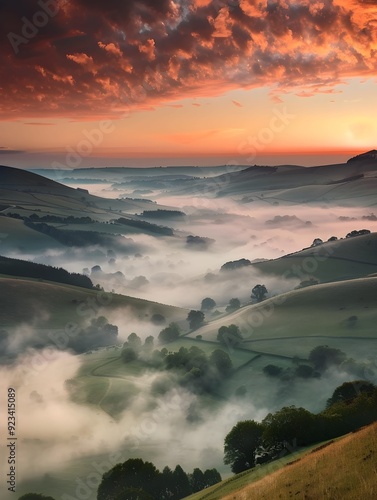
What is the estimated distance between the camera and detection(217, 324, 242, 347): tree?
580 feet

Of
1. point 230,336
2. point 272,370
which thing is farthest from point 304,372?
point 230,336

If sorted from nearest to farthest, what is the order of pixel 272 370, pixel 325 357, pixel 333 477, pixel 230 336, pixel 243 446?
pixel 333 477
pixel 243 446
pixel 272 370
pixel 325 357
pixel 230 336

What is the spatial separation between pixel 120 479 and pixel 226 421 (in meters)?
55.5

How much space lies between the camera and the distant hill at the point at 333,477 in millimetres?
30000

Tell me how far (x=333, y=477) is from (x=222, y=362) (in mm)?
118923

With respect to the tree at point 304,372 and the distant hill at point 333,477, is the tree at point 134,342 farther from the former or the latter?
the distant hill at point 333,477

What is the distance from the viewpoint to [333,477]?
33000 mm

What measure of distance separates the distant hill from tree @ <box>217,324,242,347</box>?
137 metres

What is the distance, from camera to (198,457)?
111m

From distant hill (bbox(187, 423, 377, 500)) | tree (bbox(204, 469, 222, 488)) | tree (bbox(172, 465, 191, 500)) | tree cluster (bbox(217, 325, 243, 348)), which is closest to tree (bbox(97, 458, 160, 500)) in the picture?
tree (bbox(172, 465, 191, 500))

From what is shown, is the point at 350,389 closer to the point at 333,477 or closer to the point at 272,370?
the point at 272,370

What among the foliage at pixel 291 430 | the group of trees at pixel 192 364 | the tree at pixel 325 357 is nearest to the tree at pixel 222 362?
the group of trees at pixel 192 364

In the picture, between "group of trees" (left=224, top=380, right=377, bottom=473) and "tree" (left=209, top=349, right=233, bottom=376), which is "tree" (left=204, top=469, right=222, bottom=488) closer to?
"group of trees" (left=224, top=380, right=377, bottom=473)

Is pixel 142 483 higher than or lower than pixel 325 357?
lower
